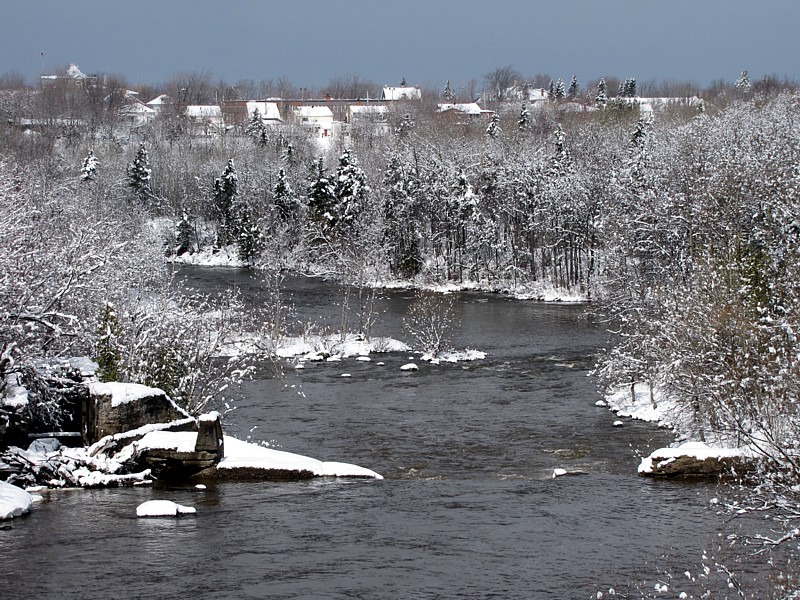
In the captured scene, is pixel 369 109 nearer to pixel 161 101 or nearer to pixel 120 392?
pixel 161 101

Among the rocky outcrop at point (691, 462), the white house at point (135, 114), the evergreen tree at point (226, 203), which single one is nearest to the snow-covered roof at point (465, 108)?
the white house at point (135, 114)

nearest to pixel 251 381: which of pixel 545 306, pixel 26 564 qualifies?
pixel 26 564

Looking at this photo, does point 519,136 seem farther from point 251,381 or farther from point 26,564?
point 26,564

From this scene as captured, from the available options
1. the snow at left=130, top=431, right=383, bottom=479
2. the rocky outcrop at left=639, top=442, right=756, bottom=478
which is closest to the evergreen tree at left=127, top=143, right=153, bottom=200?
the snow at left=130, top=431, right=383, bottom=479

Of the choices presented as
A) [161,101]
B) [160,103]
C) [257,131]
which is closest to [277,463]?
[257,131]

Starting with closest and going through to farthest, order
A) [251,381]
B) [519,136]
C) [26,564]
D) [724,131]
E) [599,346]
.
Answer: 1. [26,564]
2. [251,381]
3. [599,346]
4. [724,131]
5. [519,136]

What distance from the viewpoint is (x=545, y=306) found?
183 ft

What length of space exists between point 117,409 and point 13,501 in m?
3.57

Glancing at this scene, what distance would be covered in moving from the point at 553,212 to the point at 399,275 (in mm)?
12374

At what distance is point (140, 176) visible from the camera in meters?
90.9

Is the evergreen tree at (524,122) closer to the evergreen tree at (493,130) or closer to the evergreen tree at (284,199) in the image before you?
the evergreen tree at (493,130)

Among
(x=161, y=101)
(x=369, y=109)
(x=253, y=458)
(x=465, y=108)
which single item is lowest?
(x=253, y=458)

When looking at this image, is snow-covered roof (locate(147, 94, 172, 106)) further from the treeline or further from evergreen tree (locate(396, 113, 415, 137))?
evergreen tree (locate(396, 113, 415, 137))

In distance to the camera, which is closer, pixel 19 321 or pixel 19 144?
pixel 19 321
